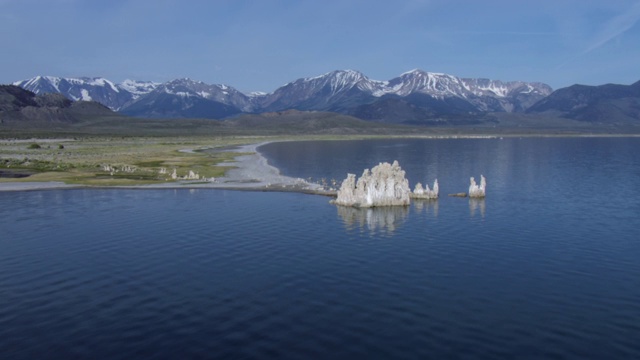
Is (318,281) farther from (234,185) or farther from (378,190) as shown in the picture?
(234,185)

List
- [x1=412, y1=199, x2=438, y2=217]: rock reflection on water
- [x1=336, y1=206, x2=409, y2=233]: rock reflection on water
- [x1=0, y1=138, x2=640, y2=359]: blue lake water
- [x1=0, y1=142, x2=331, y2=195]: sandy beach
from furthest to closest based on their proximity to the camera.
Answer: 1. [x1=0, y1=142, x2=331, y2=195]: sandy beach
2. [x1=412, y1=199, x2=438, y2=217]: rock reflection on water
3. [x1=336, y1=206, x2=409, y2=233]: rock reflection on water
4. [x1=0, y1=138, x2=640, y2=359]: blue lake water

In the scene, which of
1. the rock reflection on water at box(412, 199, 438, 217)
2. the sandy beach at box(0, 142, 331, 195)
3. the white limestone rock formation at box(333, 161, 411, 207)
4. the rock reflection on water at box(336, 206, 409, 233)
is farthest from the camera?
the sandy beach at box(0, 142, 331, 195)

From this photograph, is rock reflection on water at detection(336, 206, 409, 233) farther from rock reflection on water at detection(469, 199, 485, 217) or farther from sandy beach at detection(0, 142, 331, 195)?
sandy beach at detection(0, 142, 331, 195)

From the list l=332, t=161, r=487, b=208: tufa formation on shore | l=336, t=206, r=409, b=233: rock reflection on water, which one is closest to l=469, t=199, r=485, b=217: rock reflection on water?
l=336, t=206, r=409, b=233: rock reflection on water

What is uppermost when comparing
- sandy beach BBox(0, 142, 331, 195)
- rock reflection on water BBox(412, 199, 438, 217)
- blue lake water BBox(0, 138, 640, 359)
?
sandy beach BBox(0, 142, 331, 195)

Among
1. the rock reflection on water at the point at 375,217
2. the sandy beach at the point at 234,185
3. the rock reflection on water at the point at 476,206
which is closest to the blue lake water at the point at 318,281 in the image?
the rock reflection on water at the point at 375,217

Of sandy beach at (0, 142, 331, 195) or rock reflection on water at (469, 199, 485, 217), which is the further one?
sandy beach at (0, 142, 331, 195)

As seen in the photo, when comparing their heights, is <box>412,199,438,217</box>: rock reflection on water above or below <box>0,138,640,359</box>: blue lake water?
above

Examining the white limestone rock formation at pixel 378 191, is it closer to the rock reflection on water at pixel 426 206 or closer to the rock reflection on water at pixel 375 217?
the rock reflection on water at pixel 375 217

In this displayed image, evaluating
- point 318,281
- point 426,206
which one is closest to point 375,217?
point 426,206
